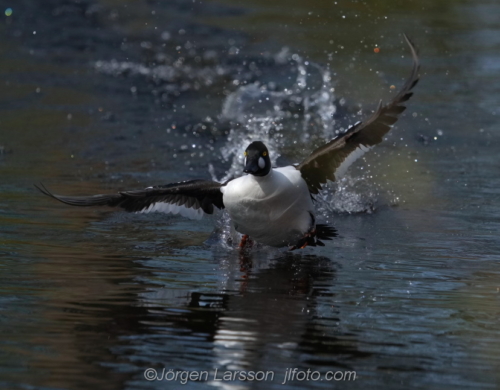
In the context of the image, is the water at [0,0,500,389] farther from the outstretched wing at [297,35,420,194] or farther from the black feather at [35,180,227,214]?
the outstretched wing at [297,35,420,194]

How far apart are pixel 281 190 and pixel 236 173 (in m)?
3.78

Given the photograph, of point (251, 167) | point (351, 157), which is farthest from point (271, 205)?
point (351, 157)

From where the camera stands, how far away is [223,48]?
15062 millimetres

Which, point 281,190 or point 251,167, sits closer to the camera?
point 251,167

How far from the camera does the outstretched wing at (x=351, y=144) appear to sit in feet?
21.2

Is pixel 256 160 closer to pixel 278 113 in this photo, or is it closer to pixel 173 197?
pixel 173 197

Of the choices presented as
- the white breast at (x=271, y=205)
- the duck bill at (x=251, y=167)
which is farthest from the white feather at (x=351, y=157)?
the duck bill at (x=251, y=167)

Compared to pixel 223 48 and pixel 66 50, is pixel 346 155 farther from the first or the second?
pixel 66 50

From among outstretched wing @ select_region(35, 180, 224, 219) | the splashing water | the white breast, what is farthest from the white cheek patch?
the splashing water

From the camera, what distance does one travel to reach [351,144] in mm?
6730

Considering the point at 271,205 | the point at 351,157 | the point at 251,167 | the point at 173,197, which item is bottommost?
the point at 173,197

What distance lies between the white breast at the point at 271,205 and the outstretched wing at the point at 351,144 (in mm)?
223

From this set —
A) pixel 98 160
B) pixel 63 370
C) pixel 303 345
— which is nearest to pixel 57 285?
pixel 63 370

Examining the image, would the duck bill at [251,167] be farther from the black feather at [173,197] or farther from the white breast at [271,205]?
the black feather at [173,197]
